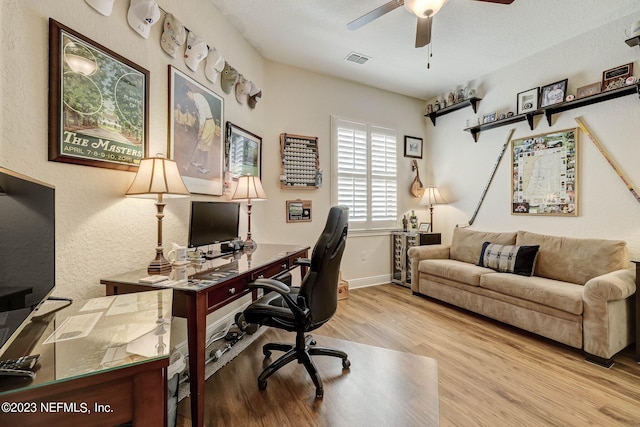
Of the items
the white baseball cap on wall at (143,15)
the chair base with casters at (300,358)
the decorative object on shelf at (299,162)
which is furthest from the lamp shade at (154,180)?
the decorative object on shelf at (299,162)

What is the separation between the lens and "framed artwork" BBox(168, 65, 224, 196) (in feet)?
6.63

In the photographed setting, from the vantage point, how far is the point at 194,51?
7.05 feet

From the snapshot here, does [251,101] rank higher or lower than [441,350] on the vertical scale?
higher

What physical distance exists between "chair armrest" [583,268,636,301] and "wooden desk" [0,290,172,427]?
2.78 meters

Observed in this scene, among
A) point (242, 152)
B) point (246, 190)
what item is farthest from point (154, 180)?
point (242, 152)

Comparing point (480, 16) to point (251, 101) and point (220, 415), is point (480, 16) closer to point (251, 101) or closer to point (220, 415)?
point (251, 101)

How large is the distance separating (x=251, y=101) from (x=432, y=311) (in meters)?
3.11

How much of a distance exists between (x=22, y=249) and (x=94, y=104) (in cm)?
98

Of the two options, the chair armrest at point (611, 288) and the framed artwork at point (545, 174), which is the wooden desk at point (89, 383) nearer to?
the chair armrest at point (611, 288)

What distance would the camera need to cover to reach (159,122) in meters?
1.90

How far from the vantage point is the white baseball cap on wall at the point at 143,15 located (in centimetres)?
167

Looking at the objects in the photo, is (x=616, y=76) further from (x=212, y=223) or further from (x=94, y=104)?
(x=94, y=104)

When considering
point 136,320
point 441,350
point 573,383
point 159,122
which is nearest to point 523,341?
point 573,383

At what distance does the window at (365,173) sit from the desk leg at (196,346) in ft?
8.87
